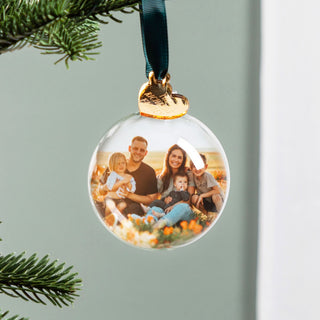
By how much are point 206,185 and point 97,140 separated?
0.89 metres

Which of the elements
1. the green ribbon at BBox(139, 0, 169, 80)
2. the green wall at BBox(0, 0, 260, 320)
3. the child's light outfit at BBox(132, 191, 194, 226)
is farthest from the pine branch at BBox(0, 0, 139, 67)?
the green wall at BBox(0, 0, 260, 320)

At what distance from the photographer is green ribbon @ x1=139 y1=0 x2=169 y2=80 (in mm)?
354

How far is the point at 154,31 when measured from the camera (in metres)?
0.36

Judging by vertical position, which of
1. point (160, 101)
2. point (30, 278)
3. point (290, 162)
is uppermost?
point (290, 162)

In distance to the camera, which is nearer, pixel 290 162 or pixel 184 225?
pixel 184 225

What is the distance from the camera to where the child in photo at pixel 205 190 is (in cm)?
37

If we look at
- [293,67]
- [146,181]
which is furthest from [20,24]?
[293,67]

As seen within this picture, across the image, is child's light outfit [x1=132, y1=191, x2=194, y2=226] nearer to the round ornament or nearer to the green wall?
the round ornament

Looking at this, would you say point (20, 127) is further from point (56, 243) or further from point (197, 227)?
point (197, 227)

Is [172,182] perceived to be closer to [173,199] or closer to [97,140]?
[173,199]

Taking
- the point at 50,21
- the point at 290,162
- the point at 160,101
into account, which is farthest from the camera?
the point at 290,162

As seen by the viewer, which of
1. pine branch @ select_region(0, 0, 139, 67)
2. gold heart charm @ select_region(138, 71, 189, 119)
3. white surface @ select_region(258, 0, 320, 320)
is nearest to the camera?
pine branch @ select_region(0, 0, 139, 67)

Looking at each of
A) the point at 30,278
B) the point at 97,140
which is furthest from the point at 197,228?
the point at 97,140

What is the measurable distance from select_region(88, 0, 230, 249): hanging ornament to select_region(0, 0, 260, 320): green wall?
85 cm
